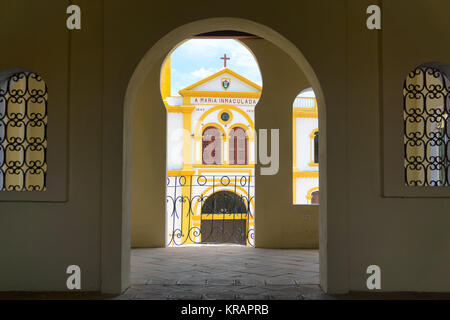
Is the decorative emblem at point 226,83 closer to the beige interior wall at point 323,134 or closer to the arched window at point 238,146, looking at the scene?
the arched window at point 238,146

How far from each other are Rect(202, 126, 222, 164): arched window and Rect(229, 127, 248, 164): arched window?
27.7 inches

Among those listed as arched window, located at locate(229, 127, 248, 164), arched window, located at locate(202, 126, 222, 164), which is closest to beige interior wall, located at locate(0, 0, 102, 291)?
arched window, located at locate(202, 126, 222, 164)

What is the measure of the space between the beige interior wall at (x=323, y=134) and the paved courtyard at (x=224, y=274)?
417 millimetres

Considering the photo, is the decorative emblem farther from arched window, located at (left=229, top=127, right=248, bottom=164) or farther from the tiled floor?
the tiled floor

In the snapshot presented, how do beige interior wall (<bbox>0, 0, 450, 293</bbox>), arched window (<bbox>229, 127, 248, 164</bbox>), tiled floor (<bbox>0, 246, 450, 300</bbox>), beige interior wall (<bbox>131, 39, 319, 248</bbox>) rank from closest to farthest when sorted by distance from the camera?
tiled floor (<bbox>0, 246, 450, 300</bbox>) < beige interior wall (<bbox>0, 0, 450, 293</bbox>) < beige interior wall (<bbox>131, 39, 319, 248</bbox>) < arched window (<bbox>229, 127, 248, 164</bbox>)

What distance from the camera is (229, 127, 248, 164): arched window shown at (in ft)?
85.3

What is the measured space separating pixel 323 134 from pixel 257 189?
367cm

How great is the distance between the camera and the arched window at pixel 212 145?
84.7 ft

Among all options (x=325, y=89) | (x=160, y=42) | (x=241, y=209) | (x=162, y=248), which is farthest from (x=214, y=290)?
(x=241, y=209)

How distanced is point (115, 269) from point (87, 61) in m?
2.49

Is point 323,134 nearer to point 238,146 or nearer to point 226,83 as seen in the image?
→ point 238,146

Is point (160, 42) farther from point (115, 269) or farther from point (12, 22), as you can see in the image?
point (115, 269)

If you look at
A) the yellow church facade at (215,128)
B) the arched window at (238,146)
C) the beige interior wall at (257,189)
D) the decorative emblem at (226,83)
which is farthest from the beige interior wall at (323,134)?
the decorative emblem at (226,83)

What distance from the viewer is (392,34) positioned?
4.98 meters
